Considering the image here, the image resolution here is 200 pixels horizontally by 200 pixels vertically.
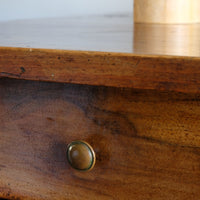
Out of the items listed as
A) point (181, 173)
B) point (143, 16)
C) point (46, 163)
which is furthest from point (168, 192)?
point (143, 16)

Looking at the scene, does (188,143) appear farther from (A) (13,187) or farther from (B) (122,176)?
(A) (13,187)

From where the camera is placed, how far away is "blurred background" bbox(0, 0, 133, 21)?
1011 mm

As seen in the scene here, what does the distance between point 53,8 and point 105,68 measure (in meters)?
0.86

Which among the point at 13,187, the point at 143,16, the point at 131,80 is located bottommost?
the point at 13,187

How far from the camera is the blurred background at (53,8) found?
39.8 inches

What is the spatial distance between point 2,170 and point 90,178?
11cm

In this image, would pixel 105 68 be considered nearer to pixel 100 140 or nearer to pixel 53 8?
pixel 100 140

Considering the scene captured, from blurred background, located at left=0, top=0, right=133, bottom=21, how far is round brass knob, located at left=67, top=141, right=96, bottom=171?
0.76 m

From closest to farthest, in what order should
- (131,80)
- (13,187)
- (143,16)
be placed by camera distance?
(131,80)
(13,187)
(143,16)

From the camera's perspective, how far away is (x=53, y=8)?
41.4 inches

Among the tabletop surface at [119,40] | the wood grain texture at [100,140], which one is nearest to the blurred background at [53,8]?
the tabletop surface at [119,40]

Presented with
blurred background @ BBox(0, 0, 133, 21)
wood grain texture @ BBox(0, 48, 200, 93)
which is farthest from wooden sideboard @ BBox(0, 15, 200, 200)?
blurred background @ BBox(0, 0, 133, 21)

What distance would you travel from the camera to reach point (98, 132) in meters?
0.30

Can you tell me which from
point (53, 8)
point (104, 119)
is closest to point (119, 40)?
point (104, 119)
